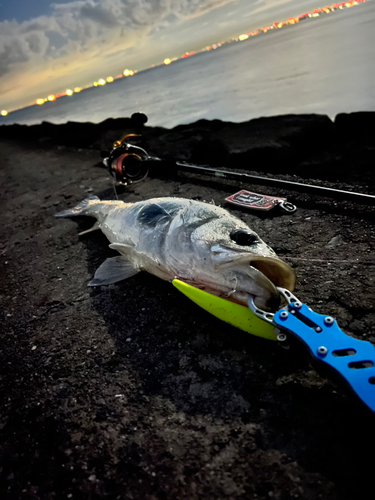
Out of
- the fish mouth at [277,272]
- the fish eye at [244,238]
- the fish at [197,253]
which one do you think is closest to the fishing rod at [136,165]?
the fish at [197,253]

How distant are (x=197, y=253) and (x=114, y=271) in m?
1.17

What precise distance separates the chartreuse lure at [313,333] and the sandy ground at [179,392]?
0.40ft

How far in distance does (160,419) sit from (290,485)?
776mm

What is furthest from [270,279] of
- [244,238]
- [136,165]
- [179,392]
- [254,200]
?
[136,165]

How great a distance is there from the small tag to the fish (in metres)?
1.19

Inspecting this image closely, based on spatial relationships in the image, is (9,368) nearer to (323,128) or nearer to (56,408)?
(56,408)

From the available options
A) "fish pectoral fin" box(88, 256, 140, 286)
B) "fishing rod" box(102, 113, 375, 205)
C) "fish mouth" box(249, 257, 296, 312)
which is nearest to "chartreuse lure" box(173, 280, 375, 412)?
"fish mouth" box(249, 257, 296, 312)

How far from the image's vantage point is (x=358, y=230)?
312cm

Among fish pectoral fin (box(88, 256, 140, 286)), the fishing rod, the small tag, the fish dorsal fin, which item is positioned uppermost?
the fishing rod

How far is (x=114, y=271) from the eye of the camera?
322 cm

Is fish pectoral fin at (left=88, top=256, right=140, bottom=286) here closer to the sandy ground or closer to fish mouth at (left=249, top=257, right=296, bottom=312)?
the sandy ground

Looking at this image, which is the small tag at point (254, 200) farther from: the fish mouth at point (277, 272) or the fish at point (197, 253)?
the fish mouth at point (277, 272)

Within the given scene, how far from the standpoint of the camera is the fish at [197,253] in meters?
2.11

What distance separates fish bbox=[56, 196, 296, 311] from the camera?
2.11 m
